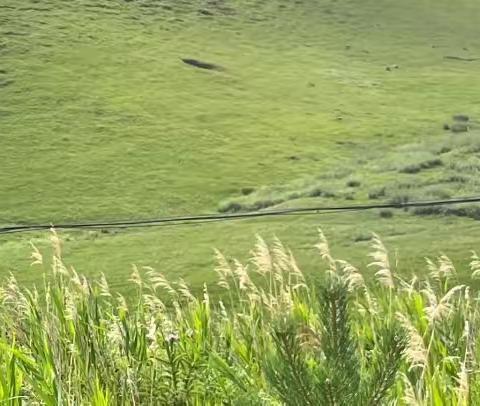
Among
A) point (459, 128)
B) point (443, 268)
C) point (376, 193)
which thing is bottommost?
point (459, 128)

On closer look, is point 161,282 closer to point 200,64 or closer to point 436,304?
point 436,304

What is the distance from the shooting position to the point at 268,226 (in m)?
36.1

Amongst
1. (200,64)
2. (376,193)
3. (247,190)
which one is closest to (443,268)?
(376,193)

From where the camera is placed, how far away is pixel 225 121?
191 ft

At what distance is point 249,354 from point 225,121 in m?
53.2

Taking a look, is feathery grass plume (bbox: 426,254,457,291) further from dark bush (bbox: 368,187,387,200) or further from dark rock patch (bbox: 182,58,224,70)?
dark rock patch (bbox: 182,58,224,70)

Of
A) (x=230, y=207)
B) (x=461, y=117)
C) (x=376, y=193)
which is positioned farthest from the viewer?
(x=461, y=117)

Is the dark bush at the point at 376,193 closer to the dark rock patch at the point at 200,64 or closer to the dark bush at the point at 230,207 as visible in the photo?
the dark bush at the point at 230,207

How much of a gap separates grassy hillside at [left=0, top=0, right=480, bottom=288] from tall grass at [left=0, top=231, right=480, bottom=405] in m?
23.2

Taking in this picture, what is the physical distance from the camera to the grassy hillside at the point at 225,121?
119 ft

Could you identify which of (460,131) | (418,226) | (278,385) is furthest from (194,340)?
(460,131)

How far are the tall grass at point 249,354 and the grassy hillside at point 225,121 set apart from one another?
23227 mm

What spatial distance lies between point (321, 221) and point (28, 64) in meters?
33.6

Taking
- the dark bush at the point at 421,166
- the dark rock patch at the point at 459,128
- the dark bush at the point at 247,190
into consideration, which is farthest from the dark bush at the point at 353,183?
the dark rock patch at the point at 459,128
